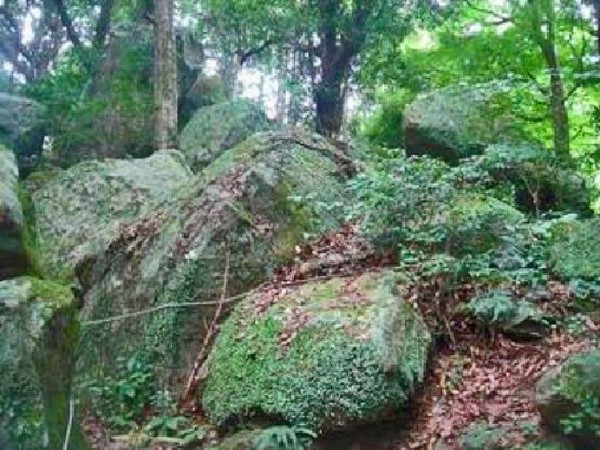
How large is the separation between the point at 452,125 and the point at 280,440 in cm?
612

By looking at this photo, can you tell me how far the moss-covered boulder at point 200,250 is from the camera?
21.3ft

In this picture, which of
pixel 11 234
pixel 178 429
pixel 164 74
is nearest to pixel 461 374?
pixel 178 429

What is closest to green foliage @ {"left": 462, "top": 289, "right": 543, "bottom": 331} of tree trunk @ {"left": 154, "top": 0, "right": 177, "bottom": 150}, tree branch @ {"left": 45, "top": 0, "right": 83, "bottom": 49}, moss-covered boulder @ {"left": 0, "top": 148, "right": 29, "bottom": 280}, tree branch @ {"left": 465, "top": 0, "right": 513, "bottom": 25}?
moss-covered boulder @ {"left": 0, "top": 148, "right": 29, "bottom": 280}

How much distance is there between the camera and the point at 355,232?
7.34m

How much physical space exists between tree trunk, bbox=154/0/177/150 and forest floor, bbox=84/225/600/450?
19.5 feet

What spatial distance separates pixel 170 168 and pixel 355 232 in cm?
347

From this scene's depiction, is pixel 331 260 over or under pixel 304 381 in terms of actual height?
over

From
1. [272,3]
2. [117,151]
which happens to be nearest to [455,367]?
[117,151]

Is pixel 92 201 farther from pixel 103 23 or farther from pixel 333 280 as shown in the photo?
pixel 103 23

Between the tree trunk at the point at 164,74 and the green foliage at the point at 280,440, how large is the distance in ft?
25.4

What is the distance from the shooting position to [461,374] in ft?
18.2

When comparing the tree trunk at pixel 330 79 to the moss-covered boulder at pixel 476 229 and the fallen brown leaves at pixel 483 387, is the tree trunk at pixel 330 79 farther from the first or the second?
the fallen brown leaves at pixel 483 387

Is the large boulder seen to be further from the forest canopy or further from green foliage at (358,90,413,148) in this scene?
green foliage at (358,90,413,148)

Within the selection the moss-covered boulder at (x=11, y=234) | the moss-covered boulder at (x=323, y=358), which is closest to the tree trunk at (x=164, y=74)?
the moss-covered boulder at (x=323, y=358)
